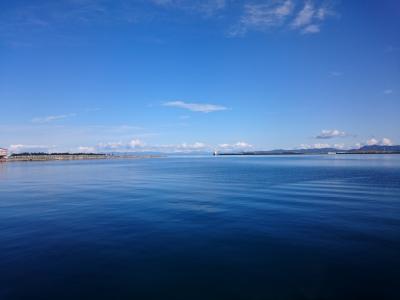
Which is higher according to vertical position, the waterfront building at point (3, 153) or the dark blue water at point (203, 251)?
the waterfront building at point (3, 153)

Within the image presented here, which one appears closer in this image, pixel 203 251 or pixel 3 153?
pixel 203 251

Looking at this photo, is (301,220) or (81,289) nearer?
(81,289)

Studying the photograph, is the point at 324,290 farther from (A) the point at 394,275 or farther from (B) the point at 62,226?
(B) the point at 62,226

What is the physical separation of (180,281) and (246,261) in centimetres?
297

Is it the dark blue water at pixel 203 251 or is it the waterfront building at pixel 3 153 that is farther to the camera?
the waterfront building at pixel 3 153

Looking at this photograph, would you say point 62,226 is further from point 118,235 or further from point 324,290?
point 324,290

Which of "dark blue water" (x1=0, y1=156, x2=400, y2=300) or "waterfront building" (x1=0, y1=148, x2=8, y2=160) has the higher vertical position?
"waterfront building" (x1=0, y1=148, x2=8, y2=160)

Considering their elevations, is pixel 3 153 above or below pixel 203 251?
above

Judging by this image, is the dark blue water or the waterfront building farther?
the waterfront building

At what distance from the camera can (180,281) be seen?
9.25 m

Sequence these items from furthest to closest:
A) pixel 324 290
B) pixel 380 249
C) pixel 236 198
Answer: pixel 236 198
pixel 380 249
pixel 324 290

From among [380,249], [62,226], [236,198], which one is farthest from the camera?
[236,198]

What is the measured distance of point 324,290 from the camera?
8.48m

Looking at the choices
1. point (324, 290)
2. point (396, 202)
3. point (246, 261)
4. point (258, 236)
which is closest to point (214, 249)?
point (246, 261)
